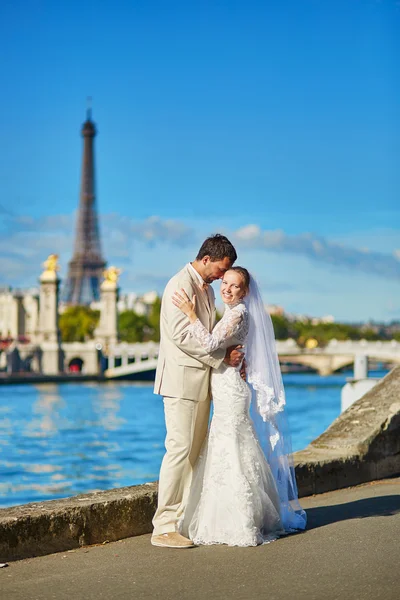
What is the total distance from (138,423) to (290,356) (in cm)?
2682

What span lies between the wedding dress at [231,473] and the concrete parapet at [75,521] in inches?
9.0

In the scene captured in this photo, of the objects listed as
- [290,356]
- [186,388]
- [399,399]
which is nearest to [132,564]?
[186,388]

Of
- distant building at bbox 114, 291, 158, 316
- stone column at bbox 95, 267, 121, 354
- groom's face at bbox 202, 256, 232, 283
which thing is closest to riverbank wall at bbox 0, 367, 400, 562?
groom's face at bbox 202, 256, 232, 283

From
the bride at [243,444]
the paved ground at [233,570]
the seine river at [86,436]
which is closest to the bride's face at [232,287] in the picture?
the bride at [243,444]

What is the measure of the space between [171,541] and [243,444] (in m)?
0.44

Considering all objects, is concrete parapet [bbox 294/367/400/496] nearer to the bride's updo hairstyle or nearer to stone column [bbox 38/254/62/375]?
the bride's updo hairstyle

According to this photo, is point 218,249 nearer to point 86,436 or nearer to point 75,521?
point 75,521

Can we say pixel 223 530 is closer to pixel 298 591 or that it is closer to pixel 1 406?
pixel 298 591

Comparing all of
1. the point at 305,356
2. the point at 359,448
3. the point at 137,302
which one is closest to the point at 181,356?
the point at 359,448

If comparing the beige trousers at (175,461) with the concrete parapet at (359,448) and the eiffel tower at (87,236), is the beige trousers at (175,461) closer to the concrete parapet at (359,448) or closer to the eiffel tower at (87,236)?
the concrete parapet at (359,448)

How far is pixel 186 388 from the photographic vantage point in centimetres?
375

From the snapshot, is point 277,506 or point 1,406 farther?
point 1,406

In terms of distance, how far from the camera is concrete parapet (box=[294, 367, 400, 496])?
188 inches

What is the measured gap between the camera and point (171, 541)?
3641 millimetres
